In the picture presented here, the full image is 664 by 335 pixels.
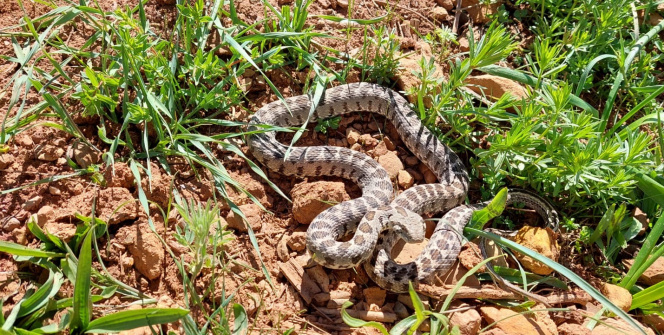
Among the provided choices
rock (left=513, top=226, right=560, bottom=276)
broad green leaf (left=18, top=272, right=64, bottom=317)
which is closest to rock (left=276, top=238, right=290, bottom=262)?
broad green leaf (left=18, top=272, right=64, bottom=317)

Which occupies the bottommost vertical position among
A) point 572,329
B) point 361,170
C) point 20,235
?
point 572,329

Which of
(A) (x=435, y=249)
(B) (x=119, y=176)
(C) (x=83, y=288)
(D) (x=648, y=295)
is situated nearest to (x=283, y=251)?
(A) (x=435, y=249)

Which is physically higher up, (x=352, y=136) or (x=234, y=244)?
(x=352, y=136)

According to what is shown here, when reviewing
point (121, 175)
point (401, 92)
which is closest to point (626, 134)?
point (401, 92)

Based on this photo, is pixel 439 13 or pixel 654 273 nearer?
pixel 654 273

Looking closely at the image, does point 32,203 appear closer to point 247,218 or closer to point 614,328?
point 247,218

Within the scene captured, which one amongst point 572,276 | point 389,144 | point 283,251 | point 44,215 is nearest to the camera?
point 572,276
